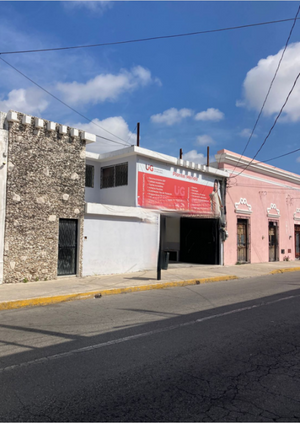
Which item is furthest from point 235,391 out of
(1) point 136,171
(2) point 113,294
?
(1) point 136,171

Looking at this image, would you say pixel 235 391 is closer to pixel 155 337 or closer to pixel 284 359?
pixel 284 359

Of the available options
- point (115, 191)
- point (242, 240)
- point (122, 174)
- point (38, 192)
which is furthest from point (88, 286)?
point (242, 240)

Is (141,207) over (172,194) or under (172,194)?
under

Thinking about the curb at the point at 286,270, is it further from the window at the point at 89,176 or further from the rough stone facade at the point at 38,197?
the rough stone facade at the point at 38,197

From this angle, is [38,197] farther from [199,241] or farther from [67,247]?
[199,241]

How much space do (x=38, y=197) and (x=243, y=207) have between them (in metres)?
13.4

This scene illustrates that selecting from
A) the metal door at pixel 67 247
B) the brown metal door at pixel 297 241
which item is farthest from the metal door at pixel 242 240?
the metal door at pixel 67 247

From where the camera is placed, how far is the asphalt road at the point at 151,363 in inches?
140

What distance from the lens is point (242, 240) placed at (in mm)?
22469

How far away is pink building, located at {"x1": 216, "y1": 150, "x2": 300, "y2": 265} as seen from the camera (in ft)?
70.4

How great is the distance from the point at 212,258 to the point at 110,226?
310 inches

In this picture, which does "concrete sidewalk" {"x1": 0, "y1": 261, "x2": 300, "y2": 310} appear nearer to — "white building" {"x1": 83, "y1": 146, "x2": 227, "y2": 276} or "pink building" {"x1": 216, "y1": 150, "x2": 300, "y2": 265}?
"white building" {"x1": 83, "y1": 146, "x2": 227, "y2": 276}

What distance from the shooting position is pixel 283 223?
1023 inches

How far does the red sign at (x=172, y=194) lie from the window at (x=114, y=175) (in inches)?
37.0
